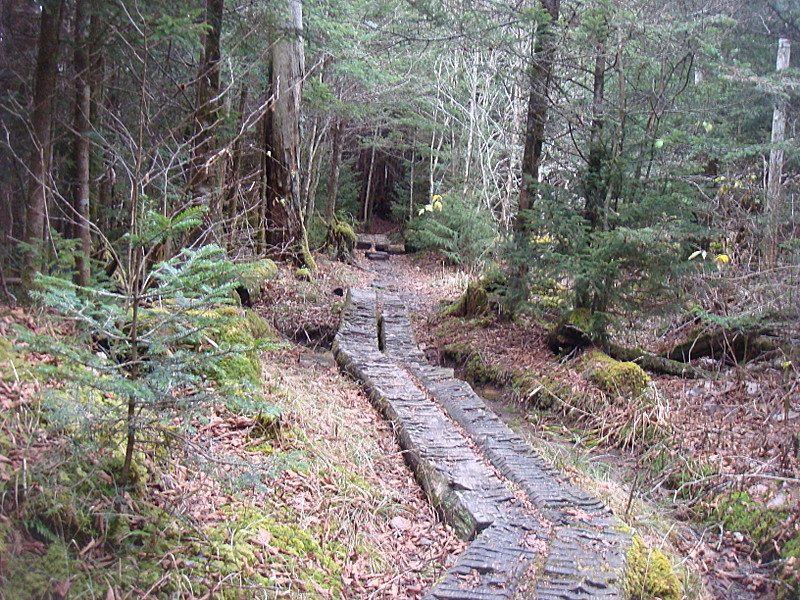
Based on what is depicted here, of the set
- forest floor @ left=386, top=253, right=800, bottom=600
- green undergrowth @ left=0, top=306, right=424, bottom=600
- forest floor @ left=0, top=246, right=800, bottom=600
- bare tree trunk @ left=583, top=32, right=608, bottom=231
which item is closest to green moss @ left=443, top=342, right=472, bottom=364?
forest floor @ left=386, top=253, right=800, bottom=600

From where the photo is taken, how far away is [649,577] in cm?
361

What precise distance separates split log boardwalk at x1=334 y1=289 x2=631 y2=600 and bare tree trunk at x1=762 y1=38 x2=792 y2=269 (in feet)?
17.1

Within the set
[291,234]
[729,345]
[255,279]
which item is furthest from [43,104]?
[291,234]

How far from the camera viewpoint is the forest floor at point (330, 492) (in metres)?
2.73

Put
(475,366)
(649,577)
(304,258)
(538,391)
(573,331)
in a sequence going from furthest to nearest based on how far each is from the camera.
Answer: (304,258) → (475,366) → (573,331) → (538,391) → (649,577)

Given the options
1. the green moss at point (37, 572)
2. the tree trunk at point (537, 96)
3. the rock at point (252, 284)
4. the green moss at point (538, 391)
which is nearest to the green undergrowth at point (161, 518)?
the green moss at point (37, 572)

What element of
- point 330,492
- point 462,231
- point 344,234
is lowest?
point 330,492

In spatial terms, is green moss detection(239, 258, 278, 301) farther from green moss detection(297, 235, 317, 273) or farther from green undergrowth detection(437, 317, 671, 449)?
green undergrowth detection(437, 317, 671, 449)

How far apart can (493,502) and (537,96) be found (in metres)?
6.50

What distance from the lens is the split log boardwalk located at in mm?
3422

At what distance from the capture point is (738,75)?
10.9 m

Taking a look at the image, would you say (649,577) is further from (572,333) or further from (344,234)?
(344,234)

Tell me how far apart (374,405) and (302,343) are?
116 inches

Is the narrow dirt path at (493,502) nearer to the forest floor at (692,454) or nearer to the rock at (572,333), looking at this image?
the forest floor at (692,454)
